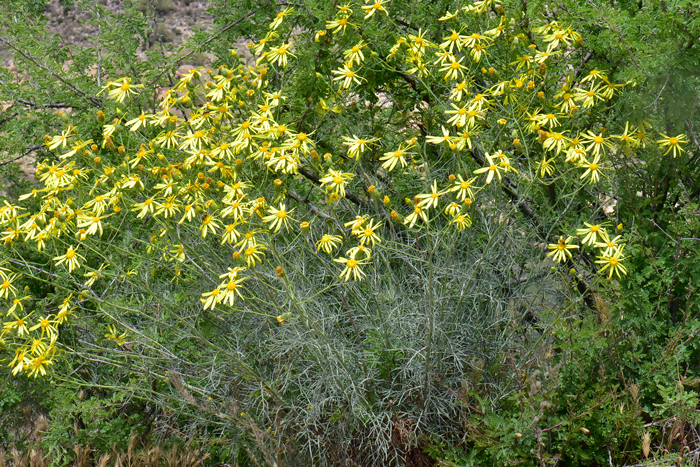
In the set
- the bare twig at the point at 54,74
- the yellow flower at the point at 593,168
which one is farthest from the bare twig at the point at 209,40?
the yellow flower at the point at 593,168

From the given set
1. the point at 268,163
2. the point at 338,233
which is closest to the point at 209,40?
the point at 338,233

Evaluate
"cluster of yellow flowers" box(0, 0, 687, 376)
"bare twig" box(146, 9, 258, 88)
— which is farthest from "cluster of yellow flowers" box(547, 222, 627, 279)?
"bare twig" box(146, 9, 258, 88)

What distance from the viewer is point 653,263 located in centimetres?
274

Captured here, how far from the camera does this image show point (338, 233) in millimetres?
3365

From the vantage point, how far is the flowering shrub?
261 centimetres

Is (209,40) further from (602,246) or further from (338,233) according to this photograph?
(602,246)

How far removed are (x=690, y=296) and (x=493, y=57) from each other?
1.47m

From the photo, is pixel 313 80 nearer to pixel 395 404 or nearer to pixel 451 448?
pixel 395 404

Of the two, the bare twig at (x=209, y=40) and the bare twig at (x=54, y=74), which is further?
the bare twig at (x=54, y=74)

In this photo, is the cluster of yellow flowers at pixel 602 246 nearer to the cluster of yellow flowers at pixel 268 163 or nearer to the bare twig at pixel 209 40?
the cluster of yellow flowers at pixel 268 163

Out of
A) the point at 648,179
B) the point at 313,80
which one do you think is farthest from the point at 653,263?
the point at 313,80

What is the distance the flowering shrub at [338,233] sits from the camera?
2.61 m

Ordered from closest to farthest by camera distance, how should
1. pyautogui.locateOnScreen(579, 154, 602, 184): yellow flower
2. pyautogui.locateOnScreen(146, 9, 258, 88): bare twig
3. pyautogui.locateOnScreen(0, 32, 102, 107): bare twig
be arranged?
pyautogui.locateOnScreen(579, 154, 602, 184): yellow flower → pyautogui.locateOnScreen(146, 9, 258, 88): bare twig → pyautogui.locateOnScreen(0, 32, 102, 107): bare twig

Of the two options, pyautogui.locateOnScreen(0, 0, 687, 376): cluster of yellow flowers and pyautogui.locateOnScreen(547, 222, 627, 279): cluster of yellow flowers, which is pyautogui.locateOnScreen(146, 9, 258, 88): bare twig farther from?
pyautogui.locateOnScreen(547, 222, 627, 279): cluster of yellow flowers
